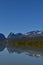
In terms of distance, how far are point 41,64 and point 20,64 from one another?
4.88 feet

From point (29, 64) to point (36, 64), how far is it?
19.1 inches

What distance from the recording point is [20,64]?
16.2 metres

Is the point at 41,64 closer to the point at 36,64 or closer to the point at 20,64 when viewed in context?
the point at 36,64

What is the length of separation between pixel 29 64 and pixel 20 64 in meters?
0.62

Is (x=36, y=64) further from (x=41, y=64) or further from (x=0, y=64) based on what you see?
(x=0, y=64)

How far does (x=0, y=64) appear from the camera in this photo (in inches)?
636

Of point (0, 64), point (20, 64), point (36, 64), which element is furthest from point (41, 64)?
point (0, 64)

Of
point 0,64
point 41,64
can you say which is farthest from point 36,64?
point 0,64

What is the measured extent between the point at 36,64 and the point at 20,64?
110 cm

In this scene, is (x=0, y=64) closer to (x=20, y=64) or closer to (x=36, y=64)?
(x=20, y=64)

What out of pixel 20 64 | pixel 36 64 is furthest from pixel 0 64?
pixel 36 64

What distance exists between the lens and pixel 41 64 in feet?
54.2
